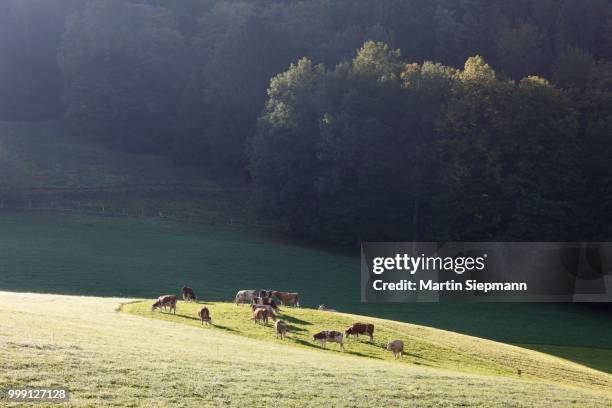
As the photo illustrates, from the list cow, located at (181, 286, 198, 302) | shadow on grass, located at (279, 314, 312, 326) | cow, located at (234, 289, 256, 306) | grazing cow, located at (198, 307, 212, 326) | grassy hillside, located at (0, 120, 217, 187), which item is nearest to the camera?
grazing cow, located at (198, 307, 212, 326)

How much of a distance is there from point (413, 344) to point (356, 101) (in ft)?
128

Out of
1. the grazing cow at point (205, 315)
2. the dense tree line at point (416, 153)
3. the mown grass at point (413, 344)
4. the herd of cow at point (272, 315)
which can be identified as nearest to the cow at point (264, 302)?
the herd of cow at point (272, 315)

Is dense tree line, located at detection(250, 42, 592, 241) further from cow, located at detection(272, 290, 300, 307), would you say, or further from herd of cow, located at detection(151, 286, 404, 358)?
herd of cow, located at detection(151, 286, 404, 358)

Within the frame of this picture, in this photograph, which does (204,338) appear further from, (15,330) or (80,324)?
(15,330)

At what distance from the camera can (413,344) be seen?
3167 cm

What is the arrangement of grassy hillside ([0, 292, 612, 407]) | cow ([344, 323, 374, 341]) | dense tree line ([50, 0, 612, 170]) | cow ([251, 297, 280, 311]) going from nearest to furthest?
grassy hillside ([0, 292, 612, 407]) → cow ([344, 323, 374, 341]) → cow ([251, 297, 280, 311]) → dense tree line ([50, 0, 612, 170])

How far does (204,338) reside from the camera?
27.1m

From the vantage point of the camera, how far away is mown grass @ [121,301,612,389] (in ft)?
96.6

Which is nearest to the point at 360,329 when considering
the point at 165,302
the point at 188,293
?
the point at 165,302

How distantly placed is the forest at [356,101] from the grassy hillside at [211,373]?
33806 mm

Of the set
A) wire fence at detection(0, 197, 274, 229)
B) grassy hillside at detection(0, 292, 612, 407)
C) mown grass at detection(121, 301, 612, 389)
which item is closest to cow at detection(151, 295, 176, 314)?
mown grass at detection(121, 301, 612, 389)

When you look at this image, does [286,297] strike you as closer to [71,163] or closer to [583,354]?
[583,354]

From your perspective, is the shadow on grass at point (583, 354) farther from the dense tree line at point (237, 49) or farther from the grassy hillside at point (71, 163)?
the grassy hillside at point (71, 163)

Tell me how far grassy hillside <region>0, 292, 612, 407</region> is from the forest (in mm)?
33806
